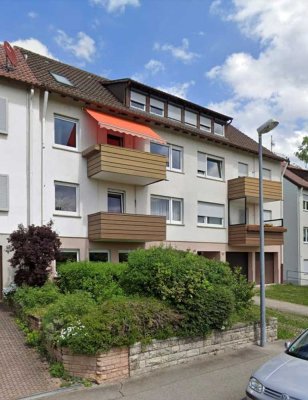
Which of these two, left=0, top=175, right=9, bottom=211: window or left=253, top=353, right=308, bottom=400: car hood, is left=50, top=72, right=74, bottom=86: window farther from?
left=253, top=353, right=308, bottom=400: car hood

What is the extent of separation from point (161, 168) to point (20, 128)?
6.62 meters

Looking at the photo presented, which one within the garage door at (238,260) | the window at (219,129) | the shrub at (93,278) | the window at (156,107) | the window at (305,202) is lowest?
the garage door at (238,260)

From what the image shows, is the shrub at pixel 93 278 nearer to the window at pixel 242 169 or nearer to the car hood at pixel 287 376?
the car hood at pixel 287 376

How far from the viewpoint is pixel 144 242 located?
20906 mm

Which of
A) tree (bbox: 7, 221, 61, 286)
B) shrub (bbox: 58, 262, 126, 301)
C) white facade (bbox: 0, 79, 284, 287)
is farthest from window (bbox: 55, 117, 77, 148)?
shrub (bbox: 58, 262, 126, 301)

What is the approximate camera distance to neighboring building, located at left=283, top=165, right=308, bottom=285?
34469 mm

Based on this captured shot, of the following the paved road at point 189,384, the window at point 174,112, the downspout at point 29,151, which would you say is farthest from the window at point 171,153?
the paved road at point 189,384

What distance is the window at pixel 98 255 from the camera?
Answer: 63.8ft

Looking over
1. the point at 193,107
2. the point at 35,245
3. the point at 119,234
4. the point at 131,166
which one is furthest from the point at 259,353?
the point at 193,107

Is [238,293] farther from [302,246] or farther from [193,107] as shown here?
[302,246]

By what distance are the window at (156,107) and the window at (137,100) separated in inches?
23.6

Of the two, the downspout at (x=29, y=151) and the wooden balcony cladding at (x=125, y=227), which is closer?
the downspout at (x=29, y=151)

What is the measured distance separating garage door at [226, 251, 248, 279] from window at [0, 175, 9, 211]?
14538mm

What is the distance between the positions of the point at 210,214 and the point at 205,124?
5416mm
